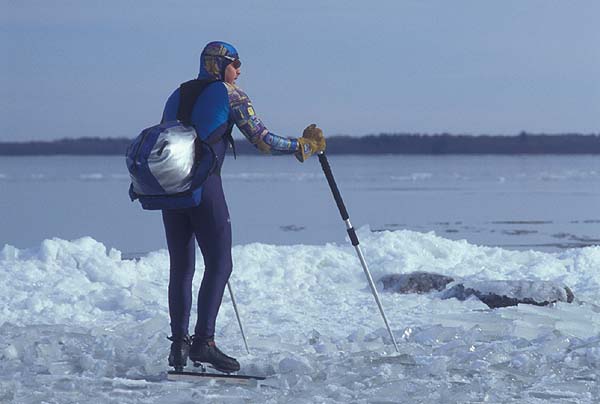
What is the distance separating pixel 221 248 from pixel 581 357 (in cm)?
264

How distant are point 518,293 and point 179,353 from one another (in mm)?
4162

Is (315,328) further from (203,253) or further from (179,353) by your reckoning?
(203,253)

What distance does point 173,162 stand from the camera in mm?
5637

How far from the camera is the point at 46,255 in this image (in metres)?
11.0

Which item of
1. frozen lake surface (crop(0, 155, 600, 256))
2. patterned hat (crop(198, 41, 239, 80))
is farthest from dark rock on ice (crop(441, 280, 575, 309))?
frozen lake surface (crop(0, 155, 600, 256))

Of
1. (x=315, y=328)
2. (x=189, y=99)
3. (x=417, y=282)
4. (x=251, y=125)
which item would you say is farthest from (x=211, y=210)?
(x=417, y=282)

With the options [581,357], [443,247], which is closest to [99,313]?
[581,357]

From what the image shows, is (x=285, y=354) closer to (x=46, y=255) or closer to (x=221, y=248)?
(x=221, y=248)

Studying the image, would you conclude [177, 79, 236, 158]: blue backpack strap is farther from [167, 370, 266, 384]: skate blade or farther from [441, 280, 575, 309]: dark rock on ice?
[441, 280, 575, 309]: dark rock on ice

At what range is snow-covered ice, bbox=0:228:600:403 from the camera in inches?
231

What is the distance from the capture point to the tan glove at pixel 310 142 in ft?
20.1

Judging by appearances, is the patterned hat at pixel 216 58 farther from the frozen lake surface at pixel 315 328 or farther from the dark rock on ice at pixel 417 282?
the dark rock on ice at pixel 417 282

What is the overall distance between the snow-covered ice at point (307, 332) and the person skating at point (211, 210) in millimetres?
324

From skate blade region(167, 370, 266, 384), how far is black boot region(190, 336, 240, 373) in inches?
2.9
